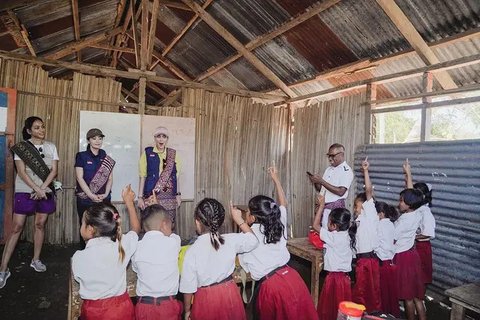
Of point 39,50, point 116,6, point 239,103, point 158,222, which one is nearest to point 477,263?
point 158,222

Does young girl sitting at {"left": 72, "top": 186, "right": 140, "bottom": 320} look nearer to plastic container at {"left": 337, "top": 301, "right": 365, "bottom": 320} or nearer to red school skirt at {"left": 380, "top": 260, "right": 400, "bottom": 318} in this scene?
plastic container at {"left": 337, "top": 301, "right": 365, "bottom": 320}

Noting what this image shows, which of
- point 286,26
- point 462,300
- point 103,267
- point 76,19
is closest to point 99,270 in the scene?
point 103,267

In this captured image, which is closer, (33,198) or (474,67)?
(33,198)

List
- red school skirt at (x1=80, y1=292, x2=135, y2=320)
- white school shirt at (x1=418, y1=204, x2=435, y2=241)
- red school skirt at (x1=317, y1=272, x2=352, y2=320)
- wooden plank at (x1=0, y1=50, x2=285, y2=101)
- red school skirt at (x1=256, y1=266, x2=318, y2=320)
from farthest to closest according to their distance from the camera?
wooden plank at (x1=0, y1=50, x2=285, y2=101) < white school shirt at (x1=418, y1=204, x2=435, y2=241) < red school skirt at (x1=317, y1=272, x2=352, y2=320) < red school skirt at (x1=256, y1=266, x2=318, y2=320) < red school skirt at (x1=80, y1=292, x2=135, y2=320)

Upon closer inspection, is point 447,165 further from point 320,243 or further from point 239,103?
point 239,103

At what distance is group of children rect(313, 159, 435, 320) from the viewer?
3.15 metres

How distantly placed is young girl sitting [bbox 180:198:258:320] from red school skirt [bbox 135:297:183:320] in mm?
123

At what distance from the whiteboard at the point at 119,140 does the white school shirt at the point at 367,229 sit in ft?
12.4

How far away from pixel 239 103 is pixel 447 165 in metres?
3.80

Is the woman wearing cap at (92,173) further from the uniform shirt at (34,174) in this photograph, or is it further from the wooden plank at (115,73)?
the wooden plank at (115,73)

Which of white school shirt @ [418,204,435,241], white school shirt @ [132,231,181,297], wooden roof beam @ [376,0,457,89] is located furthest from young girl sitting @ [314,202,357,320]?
wooden roof beam @ [376,0,457,89]

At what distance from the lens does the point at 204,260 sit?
2.32 meters

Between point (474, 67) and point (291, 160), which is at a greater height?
point (474, 67)

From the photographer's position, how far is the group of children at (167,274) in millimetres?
2205
